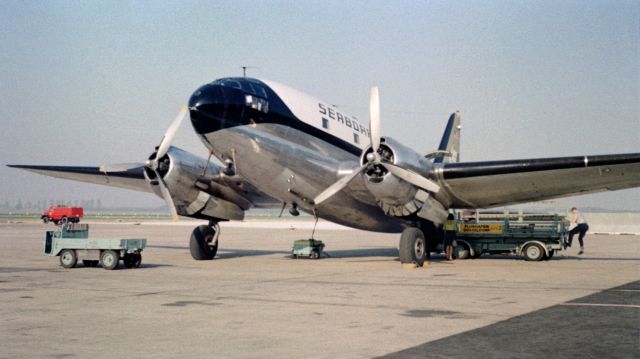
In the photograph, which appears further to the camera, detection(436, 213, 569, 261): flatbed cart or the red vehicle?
the red vehicle

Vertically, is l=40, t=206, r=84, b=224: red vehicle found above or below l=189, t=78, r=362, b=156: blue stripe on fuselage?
below

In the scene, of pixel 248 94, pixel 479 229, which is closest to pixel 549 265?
pixel 479 229

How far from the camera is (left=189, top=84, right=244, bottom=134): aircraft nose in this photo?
18.2 metres

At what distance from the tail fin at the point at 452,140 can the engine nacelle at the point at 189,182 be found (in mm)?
11517

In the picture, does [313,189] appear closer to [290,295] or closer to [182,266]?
[182,266]

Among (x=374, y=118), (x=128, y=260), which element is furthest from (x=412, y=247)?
(x=128, y=260)

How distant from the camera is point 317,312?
1066 centimetres

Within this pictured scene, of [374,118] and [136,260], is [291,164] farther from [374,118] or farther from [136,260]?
[136,260]

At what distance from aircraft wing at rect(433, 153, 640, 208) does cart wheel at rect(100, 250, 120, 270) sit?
10333 mm

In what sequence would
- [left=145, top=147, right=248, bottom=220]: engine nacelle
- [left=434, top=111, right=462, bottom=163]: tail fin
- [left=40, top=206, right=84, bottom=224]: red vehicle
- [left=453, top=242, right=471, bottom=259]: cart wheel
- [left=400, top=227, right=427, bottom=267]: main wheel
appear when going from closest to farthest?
1. [left=400, top=227, right=427, bottom=267]: main wheel
2. [left=145, top=147, right=248, bottom=220]: engine nacelle
3. [left=453, top=242, right=471, bottom=259]: cart wheel
4. [left=434, top=111, right=462, bottom=163]: tail fin
5. [left=40, top=206, right=84, bottom=224]: red vehicle

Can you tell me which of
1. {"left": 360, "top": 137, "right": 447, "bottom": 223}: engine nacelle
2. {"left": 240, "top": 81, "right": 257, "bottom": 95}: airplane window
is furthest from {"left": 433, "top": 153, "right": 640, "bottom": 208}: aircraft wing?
{"left": 240, "top": 81, "right": 257, "bottom": 95}: airplane window

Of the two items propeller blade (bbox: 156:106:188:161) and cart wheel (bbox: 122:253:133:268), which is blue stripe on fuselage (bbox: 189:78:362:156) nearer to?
propeller blade (bbox: 156:106:188:161)

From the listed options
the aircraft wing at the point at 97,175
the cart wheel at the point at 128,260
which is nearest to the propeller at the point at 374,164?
the cart wheel at the point at 128,260

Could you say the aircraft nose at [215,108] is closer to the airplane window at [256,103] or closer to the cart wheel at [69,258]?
the airplane window at [256,103]
